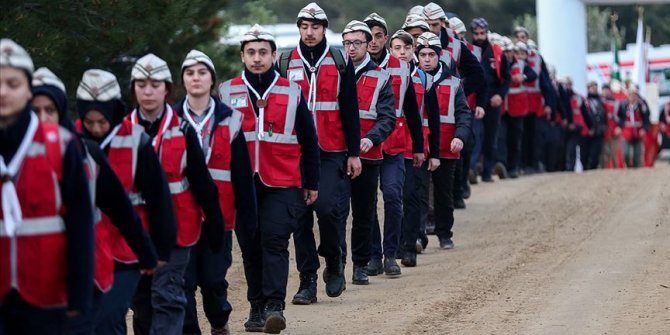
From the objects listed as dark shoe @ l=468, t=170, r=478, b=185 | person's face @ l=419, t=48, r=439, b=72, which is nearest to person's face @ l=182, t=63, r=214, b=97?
person's face @ l=419, t=48, r=439, b=72

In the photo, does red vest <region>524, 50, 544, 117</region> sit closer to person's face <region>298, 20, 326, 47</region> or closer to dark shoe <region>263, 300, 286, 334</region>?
person's face <region>298, 20, 326, 47</region>

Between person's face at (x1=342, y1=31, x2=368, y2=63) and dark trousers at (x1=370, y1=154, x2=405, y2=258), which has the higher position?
person's face at (x1=342, y1=31, x2=368, y2=63)

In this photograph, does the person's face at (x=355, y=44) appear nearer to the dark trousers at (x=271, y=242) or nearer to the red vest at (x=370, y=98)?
the red vest at (x=370, y=98)

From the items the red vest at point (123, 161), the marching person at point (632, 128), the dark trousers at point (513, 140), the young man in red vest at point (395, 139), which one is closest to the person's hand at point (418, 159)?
the young man in red vest at point (395, 139)

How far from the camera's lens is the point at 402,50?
1447 centimetres

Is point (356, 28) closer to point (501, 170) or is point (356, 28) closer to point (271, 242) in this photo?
point (271, 242)

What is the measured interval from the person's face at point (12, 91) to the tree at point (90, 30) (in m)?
7.43

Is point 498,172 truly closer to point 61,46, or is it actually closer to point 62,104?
point 61,46

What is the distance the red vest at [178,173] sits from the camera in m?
8.62

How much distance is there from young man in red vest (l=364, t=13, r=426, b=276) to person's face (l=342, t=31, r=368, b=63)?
1.93 feet

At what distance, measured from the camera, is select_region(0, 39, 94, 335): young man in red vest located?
20.0 feet

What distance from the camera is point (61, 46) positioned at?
14.3 meters

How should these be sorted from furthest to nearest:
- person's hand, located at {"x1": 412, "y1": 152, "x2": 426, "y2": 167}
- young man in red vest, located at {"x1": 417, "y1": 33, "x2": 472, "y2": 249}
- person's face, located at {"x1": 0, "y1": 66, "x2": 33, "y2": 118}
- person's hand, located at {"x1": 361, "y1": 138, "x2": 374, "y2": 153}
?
young man in red vest, located at {"x1": 417, "y1": 33, "x2": 472, "y2": 249} < person's hand, located at {"x1": 412, "y1": 152, "x2": 426, "y2": 167} < person's hand, located at {"x1": 361, "y1": 138, "x2": 374, "y2": 153} < person's face, located at {"x1": 0, "y1": 66, "x2": 33, "y2": 118}

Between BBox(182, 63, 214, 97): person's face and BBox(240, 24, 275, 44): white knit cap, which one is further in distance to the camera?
BBox(240, 24, 275, 44): white knit cap
